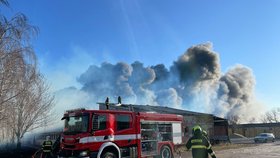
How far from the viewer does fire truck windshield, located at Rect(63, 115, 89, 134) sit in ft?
40.3

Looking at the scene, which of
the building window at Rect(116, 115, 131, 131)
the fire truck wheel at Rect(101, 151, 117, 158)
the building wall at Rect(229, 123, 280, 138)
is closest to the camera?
the fire truck wheel at Rect(101, 151, 117, 158)

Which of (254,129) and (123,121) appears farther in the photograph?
(254,129)

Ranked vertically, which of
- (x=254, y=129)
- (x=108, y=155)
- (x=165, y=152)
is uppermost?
(x=254, y=129)

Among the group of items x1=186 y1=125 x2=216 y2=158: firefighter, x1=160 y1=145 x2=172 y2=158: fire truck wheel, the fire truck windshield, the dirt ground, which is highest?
the fire truck windshield

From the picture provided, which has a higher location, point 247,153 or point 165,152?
point 165,152

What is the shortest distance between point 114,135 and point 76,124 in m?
1.65

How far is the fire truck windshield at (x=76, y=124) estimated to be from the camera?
12281 mm

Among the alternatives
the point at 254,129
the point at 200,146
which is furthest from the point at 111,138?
the point at 254,129

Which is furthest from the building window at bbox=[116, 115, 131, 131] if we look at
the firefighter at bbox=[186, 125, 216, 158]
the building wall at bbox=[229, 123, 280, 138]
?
the building wall at bbox=[229, 123, 280, 138]

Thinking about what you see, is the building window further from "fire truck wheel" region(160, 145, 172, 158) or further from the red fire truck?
"fire truck wheel" region(160, 145, 172, 158)

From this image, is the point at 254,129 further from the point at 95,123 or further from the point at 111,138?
the point at 95,123

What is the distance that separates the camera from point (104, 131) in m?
12.6

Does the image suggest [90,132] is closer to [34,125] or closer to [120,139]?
[120,139]

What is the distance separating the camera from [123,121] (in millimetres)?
13664
